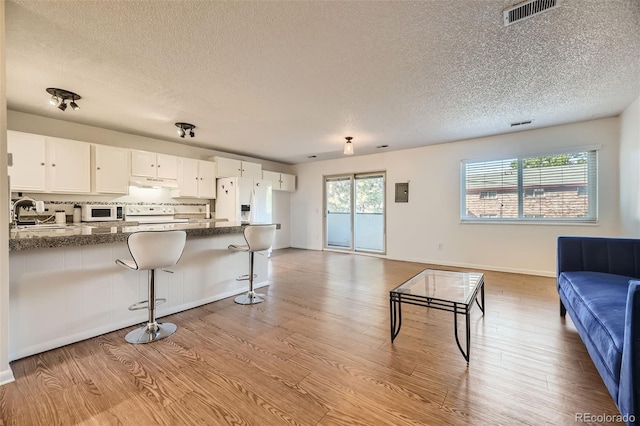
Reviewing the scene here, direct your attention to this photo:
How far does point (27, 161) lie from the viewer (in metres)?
3.46

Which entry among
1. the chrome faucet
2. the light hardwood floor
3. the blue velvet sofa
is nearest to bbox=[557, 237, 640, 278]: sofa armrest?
the blue velvet sofa

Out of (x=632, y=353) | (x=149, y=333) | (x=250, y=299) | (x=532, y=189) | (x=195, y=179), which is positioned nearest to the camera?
(x=632, y=353)

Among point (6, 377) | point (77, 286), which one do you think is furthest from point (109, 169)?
point (6, 377)

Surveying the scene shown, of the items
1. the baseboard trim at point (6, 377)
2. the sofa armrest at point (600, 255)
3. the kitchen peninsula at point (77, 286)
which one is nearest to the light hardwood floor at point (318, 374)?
the baseboard trim at point (6, 377)

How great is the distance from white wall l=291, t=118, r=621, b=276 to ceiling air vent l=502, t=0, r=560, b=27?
3.43 metres

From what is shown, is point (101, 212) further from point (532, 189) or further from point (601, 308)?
point (532, 189)

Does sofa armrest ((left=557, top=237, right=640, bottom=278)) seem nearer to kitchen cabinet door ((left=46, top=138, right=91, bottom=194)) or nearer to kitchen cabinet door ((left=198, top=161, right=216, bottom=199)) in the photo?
kitchen cabinet door ((left=198, top=161, right=216, bottom=199))

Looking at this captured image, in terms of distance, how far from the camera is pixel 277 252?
22.5ft

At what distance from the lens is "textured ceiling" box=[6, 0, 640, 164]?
179cm

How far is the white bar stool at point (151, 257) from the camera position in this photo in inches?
82.9

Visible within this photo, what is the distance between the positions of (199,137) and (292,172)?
3173 mm

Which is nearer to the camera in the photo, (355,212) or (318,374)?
(318,374)

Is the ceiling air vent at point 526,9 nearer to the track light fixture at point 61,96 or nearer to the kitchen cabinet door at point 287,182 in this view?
the track light fixture at point 61,96

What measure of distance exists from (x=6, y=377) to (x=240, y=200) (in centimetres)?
408
